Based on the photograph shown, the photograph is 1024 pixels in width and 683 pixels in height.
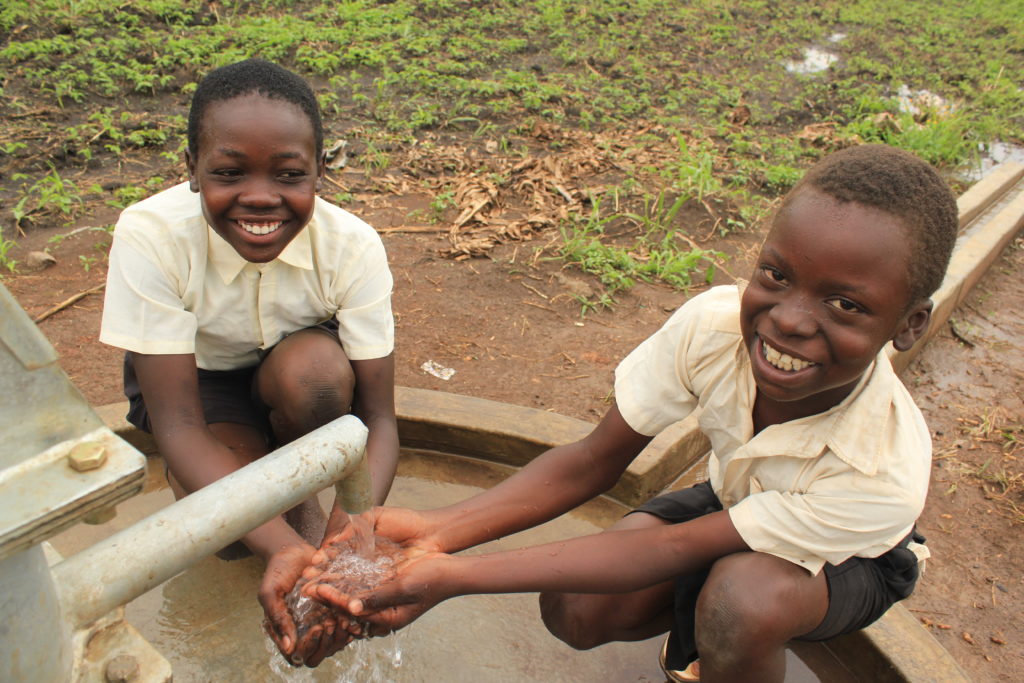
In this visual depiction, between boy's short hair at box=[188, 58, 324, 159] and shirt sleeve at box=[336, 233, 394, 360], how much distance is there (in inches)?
11.3

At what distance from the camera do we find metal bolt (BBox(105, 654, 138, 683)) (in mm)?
988

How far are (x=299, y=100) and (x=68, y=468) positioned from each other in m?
1.23

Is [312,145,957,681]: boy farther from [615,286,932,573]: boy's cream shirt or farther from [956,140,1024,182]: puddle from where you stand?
[956,140,1024,182]: puddle

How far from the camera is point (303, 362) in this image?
1.94 meters

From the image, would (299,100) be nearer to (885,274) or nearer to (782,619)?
(885,274)

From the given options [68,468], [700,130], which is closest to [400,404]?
[68,468]

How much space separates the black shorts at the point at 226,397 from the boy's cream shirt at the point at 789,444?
0.84 m

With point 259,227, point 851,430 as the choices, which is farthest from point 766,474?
point 259,227

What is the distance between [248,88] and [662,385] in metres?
1.04

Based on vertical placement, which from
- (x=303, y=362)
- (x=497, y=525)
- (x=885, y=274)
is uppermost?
(x=885, y=274)

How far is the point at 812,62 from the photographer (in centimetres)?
720

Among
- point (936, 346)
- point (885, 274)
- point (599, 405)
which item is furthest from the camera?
point (936, 346)

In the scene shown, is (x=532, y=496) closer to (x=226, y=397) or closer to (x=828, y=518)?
(x=828, y=518)

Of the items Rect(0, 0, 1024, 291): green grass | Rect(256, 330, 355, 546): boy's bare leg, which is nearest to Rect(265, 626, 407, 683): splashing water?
Rect(256, 330, 355, 546): boy's bare leg
